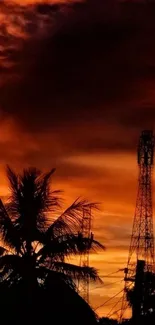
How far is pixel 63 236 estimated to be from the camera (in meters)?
42.7

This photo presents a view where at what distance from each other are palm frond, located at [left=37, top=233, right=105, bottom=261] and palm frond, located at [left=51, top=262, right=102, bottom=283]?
0.43 metres

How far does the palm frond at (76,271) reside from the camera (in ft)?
138

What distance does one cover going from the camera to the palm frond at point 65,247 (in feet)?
139

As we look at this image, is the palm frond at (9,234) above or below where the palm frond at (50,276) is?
above

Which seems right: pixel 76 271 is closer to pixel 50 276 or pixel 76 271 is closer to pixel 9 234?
pixel 50 276

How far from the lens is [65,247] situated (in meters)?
42.3

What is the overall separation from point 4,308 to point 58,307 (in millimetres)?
2726

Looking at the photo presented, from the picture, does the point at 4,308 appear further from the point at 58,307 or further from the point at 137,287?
the point at 137,287

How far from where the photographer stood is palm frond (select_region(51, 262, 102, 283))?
42.2 metres

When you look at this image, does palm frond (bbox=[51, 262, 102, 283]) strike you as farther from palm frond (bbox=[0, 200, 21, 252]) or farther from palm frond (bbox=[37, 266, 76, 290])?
palm frond (bbox=[0, 200, 21, 252])

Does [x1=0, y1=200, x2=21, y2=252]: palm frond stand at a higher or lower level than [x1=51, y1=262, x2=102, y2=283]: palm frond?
higher

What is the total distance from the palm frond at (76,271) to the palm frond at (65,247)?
0.43 metres

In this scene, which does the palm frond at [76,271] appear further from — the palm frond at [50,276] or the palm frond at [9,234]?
the palm frond at [9,234]

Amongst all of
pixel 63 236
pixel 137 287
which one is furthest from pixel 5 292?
pixel 137 287
